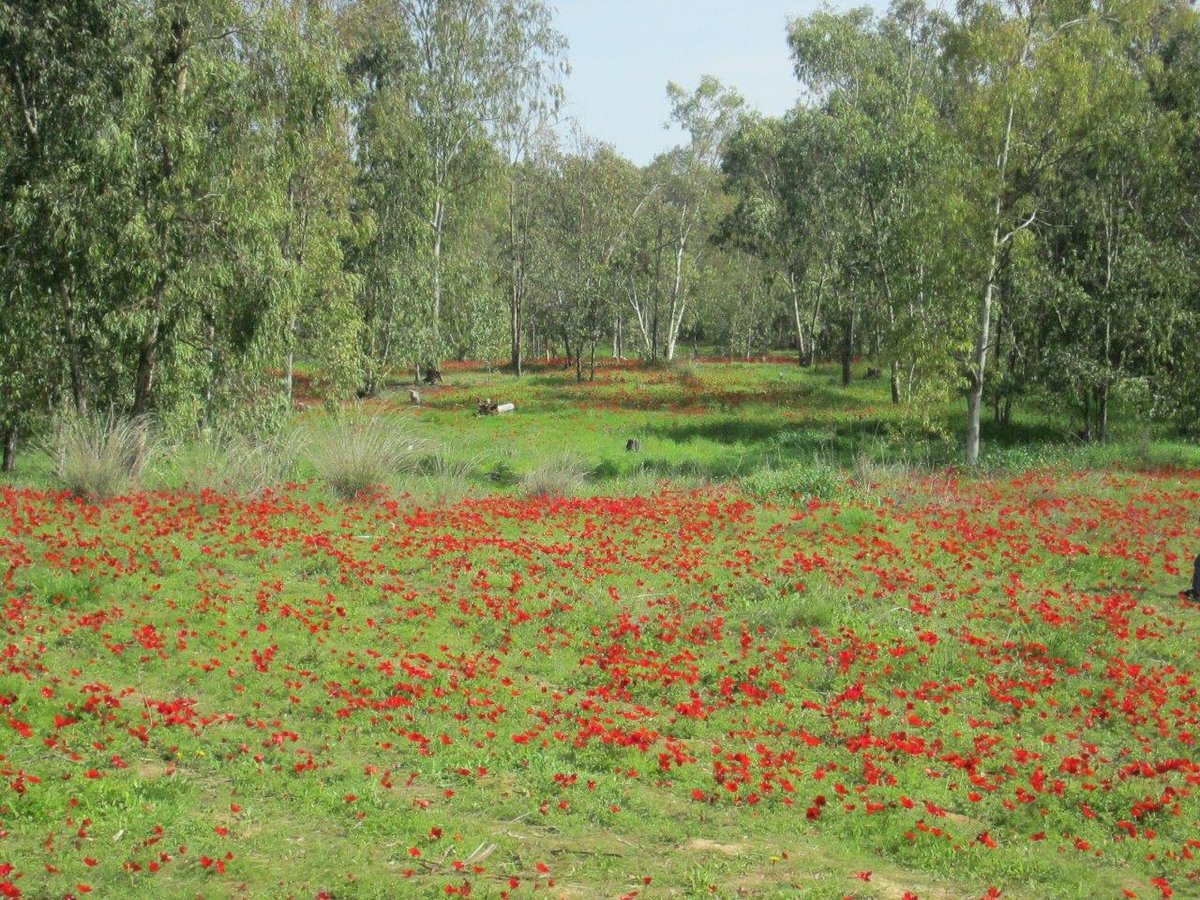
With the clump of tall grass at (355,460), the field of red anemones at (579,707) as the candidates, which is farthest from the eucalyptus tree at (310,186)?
the field of red anemones at (579,707)

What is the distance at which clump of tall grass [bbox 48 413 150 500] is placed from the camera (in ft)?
44.0

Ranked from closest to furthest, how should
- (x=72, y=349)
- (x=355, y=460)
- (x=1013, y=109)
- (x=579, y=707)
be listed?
(x=579, y=707), (x=355, y=460), (x=72, y=349), (x=1013, y=109)

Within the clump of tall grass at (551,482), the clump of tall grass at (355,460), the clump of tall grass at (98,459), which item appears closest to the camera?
the clump of tall grass at (98,459)

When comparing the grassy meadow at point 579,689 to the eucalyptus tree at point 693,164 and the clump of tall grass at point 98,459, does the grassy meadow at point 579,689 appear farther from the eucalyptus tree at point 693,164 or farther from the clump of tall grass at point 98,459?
the eucalyptus tree at point 693,164

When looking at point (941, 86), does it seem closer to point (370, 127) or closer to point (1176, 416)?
point (1176, 416)

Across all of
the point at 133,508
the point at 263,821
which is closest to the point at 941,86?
the point at 133,508

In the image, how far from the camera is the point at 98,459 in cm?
1345

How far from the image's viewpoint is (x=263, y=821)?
6.20m

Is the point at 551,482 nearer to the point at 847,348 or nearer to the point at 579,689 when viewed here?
the point at 579,689

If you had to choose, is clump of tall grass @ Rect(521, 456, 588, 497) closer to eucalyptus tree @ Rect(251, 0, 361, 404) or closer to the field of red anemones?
the field of red anemones

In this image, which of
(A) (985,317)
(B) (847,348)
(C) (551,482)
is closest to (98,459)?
(C) (551,482)

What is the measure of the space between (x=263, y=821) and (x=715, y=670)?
177 inches

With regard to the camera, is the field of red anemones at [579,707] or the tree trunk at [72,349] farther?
the tree trunk at [72,349]

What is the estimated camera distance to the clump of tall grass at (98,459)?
13.4m
